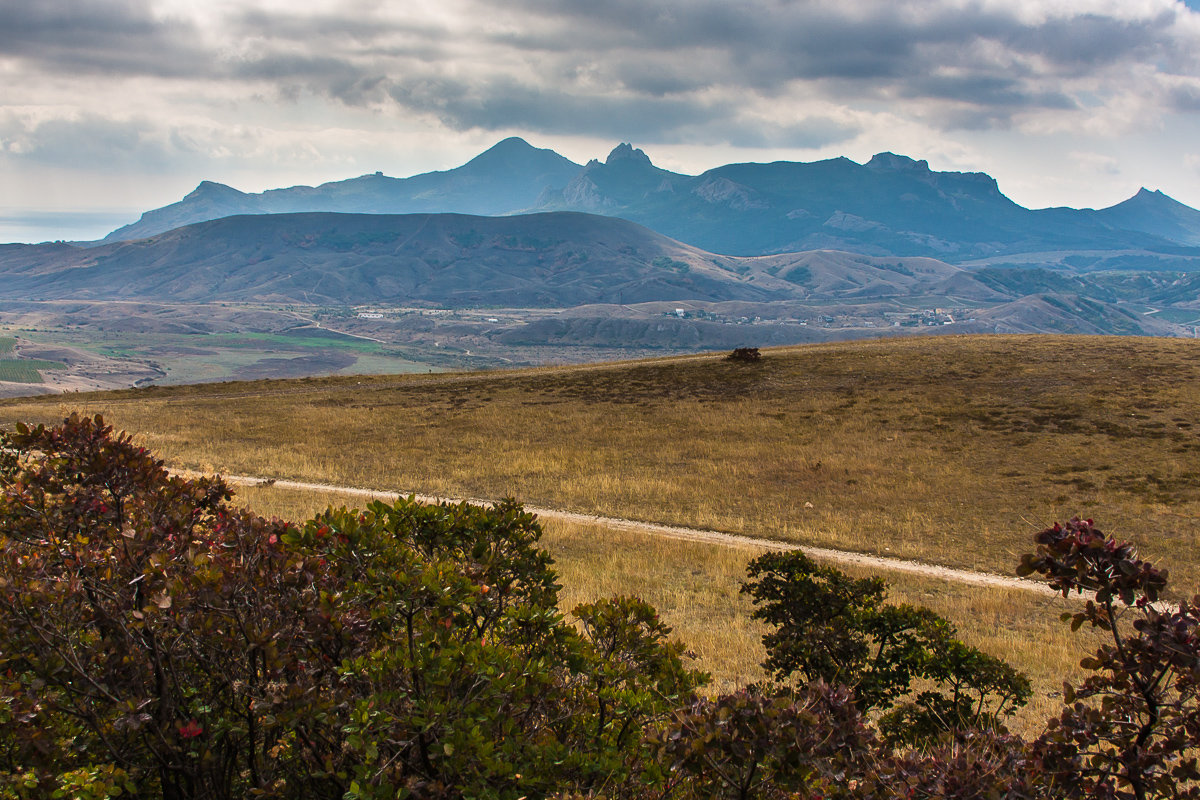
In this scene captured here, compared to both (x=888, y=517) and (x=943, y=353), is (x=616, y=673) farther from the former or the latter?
(x=943, y=353)

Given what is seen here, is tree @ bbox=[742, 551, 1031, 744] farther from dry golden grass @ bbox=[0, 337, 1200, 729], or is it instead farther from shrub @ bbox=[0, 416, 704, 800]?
shrub @ bbox=[0, 416, 704, 800]

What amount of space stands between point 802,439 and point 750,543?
514 inches

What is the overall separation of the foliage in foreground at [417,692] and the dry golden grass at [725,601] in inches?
219

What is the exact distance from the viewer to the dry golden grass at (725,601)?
11.2 m

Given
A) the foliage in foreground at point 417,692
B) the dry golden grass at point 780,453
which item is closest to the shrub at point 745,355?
the dry golden grass at point 780,453

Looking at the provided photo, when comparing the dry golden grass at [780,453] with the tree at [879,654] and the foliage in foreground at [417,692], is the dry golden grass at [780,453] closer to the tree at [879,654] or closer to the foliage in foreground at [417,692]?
the tree at [879,654]

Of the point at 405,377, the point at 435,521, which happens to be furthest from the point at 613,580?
the point at 405,377

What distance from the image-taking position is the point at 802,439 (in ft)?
105

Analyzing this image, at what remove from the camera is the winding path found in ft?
57.9

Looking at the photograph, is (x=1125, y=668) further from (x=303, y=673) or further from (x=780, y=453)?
(x=780, y=453)

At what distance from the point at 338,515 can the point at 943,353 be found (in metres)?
48.0

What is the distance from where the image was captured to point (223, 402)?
42.6 meters

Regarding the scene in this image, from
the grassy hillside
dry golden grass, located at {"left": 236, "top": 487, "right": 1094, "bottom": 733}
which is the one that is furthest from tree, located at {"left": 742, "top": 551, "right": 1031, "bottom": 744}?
the grassy hillside

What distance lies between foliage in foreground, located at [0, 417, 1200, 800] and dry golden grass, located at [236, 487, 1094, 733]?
18.3ft
